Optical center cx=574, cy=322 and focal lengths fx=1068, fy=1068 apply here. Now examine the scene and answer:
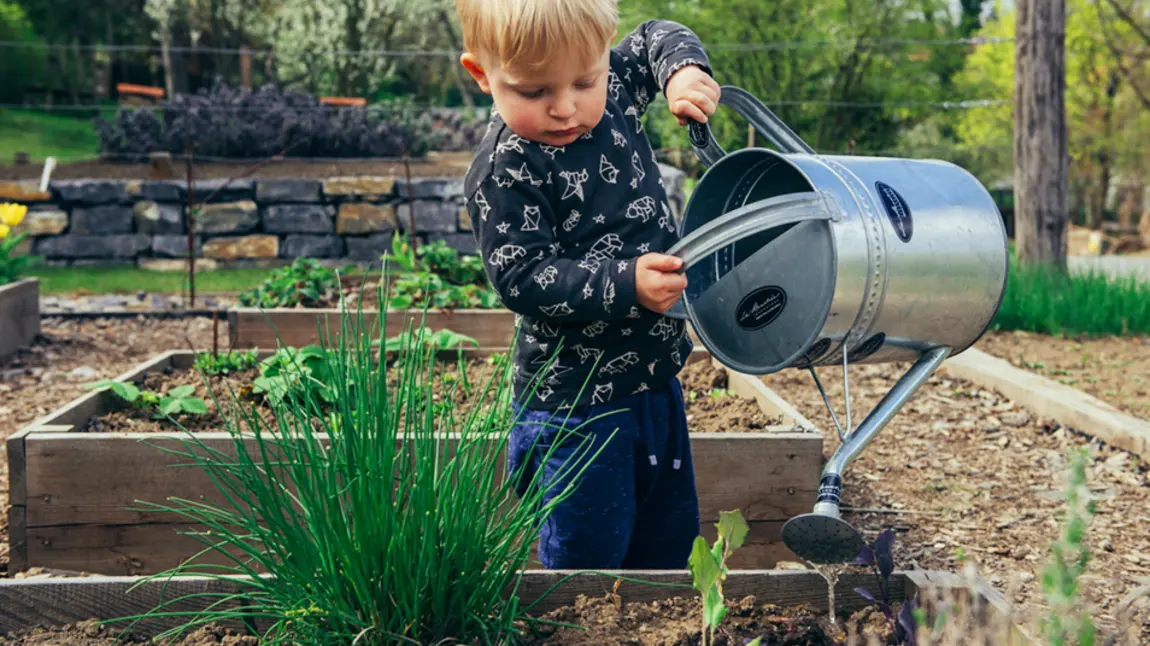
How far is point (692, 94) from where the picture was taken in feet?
5.79

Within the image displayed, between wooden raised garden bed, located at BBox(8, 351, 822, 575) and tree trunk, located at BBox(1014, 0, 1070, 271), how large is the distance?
436cm

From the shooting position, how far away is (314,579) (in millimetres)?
1431

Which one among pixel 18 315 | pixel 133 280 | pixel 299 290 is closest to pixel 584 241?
pixel 299 290

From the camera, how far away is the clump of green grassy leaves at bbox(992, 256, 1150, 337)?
17.7 ft

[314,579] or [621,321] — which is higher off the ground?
[621,321]

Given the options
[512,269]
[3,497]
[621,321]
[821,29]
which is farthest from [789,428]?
[821,29]

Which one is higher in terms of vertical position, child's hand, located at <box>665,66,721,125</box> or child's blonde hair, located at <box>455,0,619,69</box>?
child's blonde hair, located at <box>455,0,619,69</box>

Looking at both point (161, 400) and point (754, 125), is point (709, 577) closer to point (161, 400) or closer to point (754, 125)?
point (754, 125)

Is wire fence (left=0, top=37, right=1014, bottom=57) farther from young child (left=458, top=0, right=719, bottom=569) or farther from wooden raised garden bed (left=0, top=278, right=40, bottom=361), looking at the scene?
young child (left=458, top=0, right=719, bottom=569)

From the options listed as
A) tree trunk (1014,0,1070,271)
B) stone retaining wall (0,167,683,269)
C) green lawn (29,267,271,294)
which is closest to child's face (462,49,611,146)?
tree trunk (1014,0,1070,271)

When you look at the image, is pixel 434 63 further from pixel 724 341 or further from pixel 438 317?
pixel 724 341

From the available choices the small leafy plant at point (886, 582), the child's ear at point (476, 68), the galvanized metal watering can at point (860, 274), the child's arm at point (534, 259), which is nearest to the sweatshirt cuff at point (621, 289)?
the child's arm at point (534, 259)

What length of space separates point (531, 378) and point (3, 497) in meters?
2.02

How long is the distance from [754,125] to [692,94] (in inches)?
4.8
